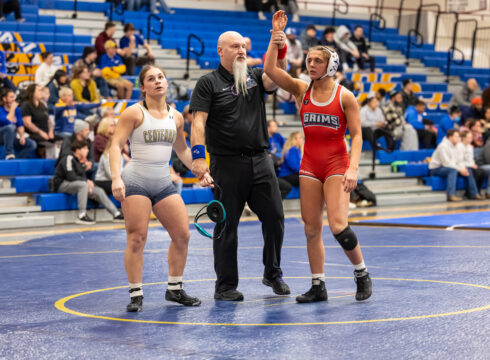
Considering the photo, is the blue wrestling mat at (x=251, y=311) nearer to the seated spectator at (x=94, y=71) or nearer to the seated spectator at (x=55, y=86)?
the seated spectator at (x=55, y=86)

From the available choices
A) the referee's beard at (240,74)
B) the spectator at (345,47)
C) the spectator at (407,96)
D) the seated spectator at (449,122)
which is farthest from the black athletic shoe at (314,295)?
the spectator at (345,47)

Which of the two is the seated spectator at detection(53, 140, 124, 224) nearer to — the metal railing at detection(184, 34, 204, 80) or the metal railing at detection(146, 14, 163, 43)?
the metal railing at detection(184, 34, 204, 80)

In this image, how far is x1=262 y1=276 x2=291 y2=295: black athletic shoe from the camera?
6469 mm

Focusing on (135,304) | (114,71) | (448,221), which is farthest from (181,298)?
(114,71)

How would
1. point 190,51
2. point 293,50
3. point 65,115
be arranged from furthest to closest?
point 190,51 → point 293,50 → point 65,115

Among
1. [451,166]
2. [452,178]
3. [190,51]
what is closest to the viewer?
[452,178]

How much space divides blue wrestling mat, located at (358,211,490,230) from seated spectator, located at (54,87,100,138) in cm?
482

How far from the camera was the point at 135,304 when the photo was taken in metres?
5.89

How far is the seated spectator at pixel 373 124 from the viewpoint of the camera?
16.4 metres

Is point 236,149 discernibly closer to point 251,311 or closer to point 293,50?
point 251,311

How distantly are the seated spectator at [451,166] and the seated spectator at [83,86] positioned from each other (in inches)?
256

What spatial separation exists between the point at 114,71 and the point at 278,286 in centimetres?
1002

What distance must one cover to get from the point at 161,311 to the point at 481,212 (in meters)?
8.61

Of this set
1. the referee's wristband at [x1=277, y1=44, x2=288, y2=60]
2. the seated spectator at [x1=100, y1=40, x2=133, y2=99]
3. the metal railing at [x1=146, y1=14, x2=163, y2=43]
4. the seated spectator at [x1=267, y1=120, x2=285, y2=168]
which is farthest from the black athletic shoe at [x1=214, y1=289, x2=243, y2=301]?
the metal railing at [x1=146, y1=14, x2=163, y2=43]
